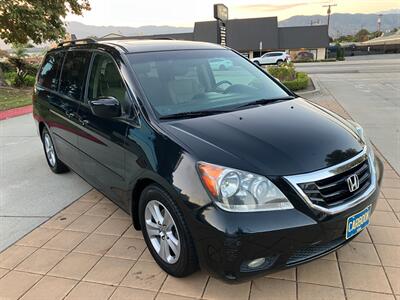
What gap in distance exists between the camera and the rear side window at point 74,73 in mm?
4094

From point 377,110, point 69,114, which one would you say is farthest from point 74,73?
point 377,110

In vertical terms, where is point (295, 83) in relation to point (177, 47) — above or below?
below

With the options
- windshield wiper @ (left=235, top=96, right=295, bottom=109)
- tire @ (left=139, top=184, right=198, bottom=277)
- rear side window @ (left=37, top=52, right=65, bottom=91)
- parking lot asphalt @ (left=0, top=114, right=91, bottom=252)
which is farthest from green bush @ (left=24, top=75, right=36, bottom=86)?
tire @ (left=139, top=184, right=198, bottom=277)

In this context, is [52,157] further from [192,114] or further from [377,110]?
[377,110]

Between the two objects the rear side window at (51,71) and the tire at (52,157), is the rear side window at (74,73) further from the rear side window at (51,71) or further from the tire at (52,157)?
the tire at (52,157)

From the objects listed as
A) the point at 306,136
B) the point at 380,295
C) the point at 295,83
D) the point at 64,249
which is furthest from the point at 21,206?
A: the point at 295,83

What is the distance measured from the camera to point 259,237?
91.3 inches

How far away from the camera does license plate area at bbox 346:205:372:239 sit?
→ 260 centimetres

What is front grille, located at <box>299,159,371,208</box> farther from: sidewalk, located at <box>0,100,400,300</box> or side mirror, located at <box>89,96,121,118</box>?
side mirror, located at <box>89,96,121,118</box>

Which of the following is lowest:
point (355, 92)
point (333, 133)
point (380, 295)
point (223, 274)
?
point (355, 92)

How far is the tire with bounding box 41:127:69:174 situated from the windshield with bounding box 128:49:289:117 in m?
2.59

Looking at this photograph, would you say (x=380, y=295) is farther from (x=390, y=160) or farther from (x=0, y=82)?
(x=0, y=82)

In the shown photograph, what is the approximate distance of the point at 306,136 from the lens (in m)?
2.79

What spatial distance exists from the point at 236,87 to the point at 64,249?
7.40 feet
